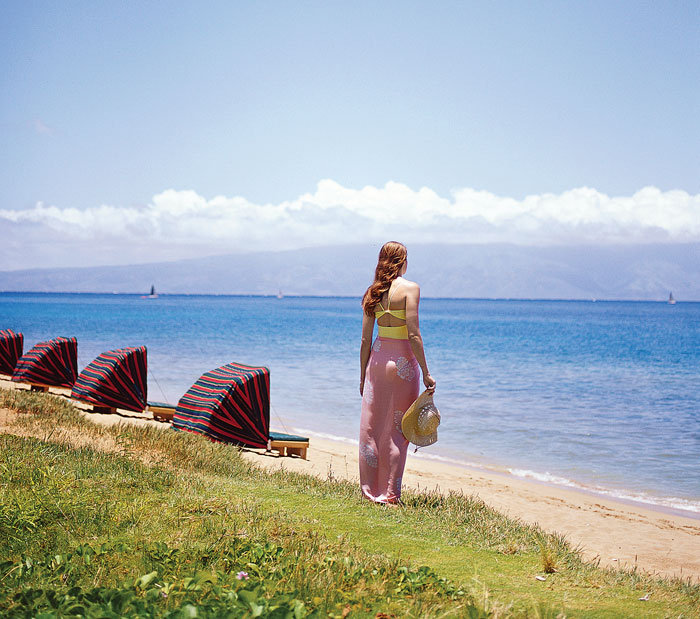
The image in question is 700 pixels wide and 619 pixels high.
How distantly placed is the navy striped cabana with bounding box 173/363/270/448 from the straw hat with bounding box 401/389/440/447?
4.49 meters

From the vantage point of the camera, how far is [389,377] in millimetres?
6867

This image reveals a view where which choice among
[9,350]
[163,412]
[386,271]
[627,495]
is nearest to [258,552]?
[386,271]

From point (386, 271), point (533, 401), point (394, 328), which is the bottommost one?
point (533, 401)

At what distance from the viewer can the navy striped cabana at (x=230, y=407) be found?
10.5 metres

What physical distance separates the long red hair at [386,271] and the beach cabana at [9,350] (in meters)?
16.1

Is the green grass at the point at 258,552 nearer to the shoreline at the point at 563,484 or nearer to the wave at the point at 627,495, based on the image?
the shoreline at the point at 563,484

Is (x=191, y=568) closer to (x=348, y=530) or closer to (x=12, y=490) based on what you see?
(x=348, y=530)

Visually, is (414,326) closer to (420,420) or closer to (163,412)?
(420,420)

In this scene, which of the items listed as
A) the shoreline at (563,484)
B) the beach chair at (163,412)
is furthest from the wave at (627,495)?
the beach chair at (163,412)

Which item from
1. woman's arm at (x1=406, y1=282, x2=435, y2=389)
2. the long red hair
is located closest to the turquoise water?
woman's arm at (x1=406, y1=282, x2=435, y2=389)

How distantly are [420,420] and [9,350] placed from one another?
16641mm

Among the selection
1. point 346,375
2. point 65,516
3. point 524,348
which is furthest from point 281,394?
point 524,348

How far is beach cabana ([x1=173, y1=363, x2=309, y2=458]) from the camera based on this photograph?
10.5 metres

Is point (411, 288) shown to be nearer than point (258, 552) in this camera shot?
No
